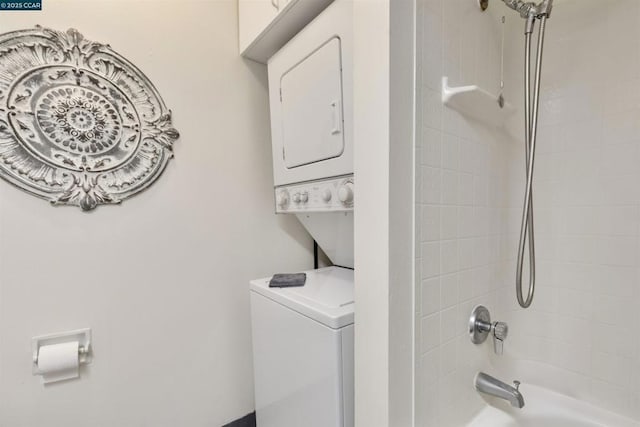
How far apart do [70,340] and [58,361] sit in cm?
9

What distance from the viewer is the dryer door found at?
1.13 metres

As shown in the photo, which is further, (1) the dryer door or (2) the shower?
(1) the dryer door

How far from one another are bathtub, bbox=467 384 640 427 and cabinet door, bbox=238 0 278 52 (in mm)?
1827

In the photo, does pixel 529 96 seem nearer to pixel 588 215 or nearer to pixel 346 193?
pixel 588 215

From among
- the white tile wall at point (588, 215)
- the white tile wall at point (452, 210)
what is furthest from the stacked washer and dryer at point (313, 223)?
the white tile wall at point (588, 215)

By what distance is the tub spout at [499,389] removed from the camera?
1002mm

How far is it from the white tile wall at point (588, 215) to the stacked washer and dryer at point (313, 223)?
2.79ft

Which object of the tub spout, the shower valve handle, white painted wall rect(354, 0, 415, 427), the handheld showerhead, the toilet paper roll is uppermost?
the handheld showerhead

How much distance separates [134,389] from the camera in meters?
1.29

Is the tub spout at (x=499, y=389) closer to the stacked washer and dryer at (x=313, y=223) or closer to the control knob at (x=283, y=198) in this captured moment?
the stacked washer and dryer at (x=313, y=223)

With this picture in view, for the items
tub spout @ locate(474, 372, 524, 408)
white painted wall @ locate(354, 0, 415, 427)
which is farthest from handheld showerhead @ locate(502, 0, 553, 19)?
tub spout @ locate(474, 372, 524, 408)

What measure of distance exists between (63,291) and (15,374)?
1.04 feet

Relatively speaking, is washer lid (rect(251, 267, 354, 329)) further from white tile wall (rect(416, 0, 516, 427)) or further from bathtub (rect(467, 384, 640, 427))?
bathtub (rect(467, 384, 640, 427))

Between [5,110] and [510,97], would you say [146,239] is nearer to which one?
[5,110]
